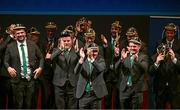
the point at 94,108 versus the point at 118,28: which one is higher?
the point at 118,28

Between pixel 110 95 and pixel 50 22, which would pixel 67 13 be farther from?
pixel 110 95

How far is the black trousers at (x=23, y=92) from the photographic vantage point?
724 centimetres

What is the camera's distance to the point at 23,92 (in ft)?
23.8

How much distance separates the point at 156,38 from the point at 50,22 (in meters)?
1.99

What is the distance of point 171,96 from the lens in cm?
748

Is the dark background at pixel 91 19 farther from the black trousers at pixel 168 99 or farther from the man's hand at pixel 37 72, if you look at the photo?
the man's hand at pixel 37 72

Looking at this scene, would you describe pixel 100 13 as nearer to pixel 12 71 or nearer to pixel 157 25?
pixel 157 25

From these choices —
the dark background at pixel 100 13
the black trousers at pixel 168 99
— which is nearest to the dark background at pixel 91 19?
the dark background at pixel 100 13

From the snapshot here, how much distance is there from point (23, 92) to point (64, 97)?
642mm

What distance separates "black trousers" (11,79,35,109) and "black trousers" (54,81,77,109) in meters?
0.40

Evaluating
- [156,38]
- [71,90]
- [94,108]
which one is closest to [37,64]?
[71,90]

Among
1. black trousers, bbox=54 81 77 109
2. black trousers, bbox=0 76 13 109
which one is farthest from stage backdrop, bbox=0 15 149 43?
black trousers, bbox=54 81 77 109

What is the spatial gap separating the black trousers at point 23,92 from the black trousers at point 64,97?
0.40 meters

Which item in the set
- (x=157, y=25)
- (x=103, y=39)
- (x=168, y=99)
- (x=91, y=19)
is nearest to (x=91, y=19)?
(x=91, y=19)
